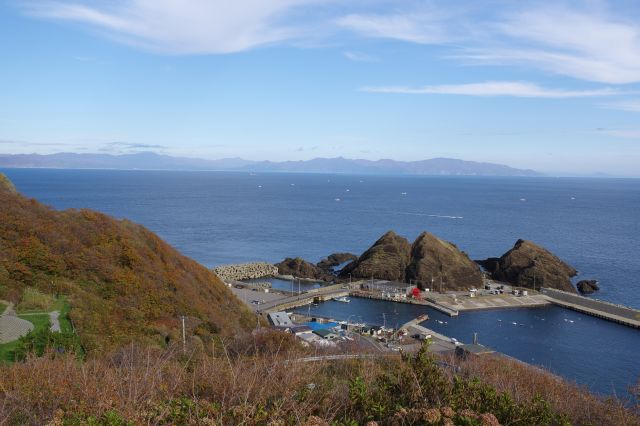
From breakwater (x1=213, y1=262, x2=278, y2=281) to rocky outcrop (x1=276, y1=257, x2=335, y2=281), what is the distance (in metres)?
0.82

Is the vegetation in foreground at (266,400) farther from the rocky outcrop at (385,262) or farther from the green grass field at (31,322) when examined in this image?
the rocky outcrop at (385,262)

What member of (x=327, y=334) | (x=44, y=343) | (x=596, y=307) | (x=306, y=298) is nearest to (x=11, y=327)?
(x=44, y=343)

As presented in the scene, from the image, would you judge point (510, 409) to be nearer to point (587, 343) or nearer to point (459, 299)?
point (587, 343)

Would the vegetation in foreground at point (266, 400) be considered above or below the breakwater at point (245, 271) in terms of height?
above

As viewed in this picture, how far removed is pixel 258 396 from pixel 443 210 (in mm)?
91486

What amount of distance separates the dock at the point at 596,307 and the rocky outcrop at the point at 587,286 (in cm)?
340

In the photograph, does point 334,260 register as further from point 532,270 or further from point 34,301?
point 34,301

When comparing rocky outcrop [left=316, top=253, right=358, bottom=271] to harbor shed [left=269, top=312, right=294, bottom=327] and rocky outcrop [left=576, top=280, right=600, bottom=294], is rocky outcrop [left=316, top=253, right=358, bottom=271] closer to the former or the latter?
harbor shed [left=269, top=312, right=294, bottom=327]

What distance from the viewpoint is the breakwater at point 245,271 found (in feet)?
136

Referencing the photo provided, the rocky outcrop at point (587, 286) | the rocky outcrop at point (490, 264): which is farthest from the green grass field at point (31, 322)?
the rocky outcrop at point (587, 286)

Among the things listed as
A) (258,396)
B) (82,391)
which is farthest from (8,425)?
(258,396)

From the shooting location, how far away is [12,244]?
16250 mm

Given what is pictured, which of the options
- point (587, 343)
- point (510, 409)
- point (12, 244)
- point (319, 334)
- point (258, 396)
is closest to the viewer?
point (510, 409)

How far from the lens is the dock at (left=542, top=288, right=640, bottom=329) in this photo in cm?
3063
